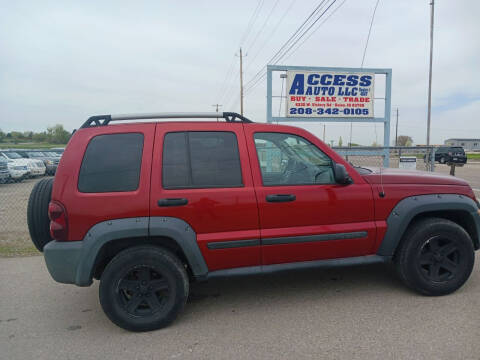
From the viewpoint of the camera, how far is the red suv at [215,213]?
2787 mm

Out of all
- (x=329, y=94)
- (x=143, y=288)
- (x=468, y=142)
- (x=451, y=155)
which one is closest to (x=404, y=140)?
(x=468, y=142)

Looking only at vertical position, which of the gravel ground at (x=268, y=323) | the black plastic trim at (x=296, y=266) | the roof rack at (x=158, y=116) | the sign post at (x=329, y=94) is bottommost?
the gravel ground at (x=268, y=323)

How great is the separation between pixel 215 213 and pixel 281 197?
2.10ft

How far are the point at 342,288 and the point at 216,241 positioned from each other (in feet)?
5.53

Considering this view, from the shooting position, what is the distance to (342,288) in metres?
3.64

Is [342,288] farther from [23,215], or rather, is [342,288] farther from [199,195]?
[23,215]

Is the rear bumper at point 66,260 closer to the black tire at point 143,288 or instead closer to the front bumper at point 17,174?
the black tire at point 143,288

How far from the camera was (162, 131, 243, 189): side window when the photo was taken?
2924 millimetres

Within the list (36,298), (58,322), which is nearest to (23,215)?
(36,298)

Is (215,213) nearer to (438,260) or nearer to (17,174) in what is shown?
(438,260)

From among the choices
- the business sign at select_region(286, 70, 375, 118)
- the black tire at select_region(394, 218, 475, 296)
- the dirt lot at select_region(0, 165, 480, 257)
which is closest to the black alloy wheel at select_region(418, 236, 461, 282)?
the black tire at select_region(394, 218, 475, 296)

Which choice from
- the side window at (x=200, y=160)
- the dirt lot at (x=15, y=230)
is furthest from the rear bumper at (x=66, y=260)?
the dirt lot at (x=15, y=230)

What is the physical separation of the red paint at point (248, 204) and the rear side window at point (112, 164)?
0.05 m

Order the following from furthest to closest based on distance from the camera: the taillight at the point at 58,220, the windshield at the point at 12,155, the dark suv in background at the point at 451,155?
the dark suv in background at the point at 451,155, the windshield at the point at 12,155, the taillight at the point at 58,220
